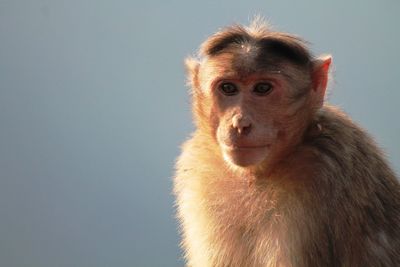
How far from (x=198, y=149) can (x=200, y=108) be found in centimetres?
25

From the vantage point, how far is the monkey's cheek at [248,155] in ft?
12.9

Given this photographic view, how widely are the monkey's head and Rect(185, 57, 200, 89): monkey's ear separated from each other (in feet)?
0.59

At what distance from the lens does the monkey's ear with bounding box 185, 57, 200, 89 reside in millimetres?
4543

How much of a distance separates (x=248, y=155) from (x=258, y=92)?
15.2 inches

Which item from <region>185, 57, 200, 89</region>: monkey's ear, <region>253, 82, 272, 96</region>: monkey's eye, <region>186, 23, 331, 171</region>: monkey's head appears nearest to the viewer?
<region>186, 23, 331, 171</region>: monkey's head

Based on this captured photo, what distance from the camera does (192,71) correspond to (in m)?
4.60

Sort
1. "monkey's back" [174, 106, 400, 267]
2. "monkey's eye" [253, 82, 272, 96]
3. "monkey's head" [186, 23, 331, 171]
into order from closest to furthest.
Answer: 1. "monkey's back" [174, 106, 400, 267]
2. "monkey's head" [186, 23, 331, 171]
3. "monkey's eye" [253, 82, 272, 96]

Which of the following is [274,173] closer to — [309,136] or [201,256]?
[309,136]

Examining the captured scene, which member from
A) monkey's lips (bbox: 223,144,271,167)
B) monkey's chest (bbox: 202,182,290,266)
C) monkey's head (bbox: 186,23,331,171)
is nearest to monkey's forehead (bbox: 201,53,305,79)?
monkey's head (bbox: 186,23,331,171)

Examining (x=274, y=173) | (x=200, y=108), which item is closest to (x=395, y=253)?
(x=274, y=173)

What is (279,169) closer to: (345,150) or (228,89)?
(345,150)

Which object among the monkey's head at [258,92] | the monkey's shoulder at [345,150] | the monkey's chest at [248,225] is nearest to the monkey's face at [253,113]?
the monkey's head at [258,92]

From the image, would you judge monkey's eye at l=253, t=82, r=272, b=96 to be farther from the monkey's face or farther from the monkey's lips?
the monkey's lips

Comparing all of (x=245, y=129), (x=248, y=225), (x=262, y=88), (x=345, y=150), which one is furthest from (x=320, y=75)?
(x=248, y=225)
